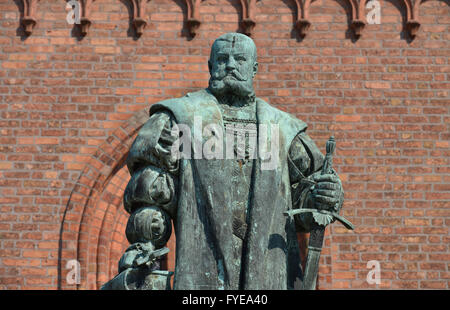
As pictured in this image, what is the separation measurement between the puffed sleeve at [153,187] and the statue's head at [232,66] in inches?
13.0

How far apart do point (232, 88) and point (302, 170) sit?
571 mm

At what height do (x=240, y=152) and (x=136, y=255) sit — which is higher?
(x=240, y=152)

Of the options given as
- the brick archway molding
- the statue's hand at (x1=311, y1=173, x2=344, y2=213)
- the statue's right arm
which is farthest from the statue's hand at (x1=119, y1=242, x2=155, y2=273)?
the brick archway molding

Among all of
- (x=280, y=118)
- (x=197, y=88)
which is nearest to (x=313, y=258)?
(x=280, y=118)

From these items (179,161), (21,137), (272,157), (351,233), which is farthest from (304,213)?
(21,137)

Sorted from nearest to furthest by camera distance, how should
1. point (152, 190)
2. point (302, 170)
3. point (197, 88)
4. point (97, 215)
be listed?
1. point (152, 190)
2. point (302, 170)
3. point (97, 215)
4. point (197, 88)

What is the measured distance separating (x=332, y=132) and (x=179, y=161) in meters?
7.33

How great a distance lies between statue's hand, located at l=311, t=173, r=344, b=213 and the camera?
511 cm

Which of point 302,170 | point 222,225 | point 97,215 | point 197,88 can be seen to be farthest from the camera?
point 197,88

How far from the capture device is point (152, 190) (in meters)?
5.09

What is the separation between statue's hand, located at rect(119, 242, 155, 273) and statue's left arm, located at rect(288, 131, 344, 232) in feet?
2.59

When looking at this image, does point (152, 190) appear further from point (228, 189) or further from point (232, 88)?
point (232, 88)

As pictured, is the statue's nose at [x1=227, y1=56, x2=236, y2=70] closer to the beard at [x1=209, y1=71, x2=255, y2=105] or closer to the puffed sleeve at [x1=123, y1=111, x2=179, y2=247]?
the beard at [x1=209, y1=71, x2=255, y2=105]

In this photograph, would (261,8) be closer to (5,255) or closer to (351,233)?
(351,233)
